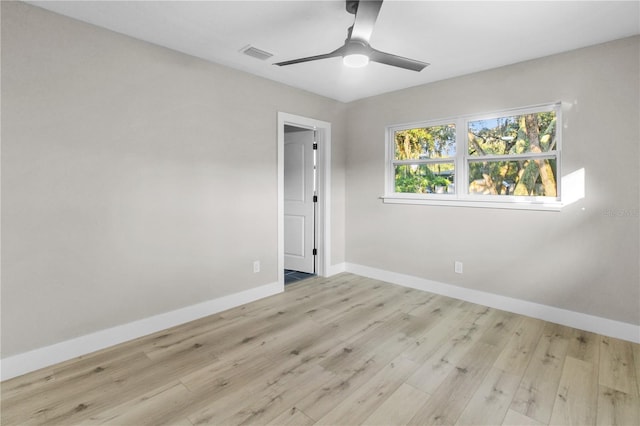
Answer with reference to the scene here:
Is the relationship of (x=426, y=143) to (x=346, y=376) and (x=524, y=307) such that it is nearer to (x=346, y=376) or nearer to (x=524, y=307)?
(x=524, y=307)

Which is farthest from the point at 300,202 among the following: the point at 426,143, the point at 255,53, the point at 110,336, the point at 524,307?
the point at 524,307

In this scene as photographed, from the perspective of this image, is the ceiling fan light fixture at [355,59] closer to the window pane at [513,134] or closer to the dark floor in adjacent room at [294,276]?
the window pane at [513,134]

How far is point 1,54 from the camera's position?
2.13 m

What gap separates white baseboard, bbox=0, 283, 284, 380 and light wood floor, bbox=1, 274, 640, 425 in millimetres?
A: 72

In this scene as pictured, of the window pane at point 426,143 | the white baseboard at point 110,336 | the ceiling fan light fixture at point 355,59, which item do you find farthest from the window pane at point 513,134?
the white baseboard at point 110,336

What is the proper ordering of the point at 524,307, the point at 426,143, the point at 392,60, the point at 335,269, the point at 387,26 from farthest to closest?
the point at 335,269, the point at 426,143, the point at 524,307, the point at 387,26, the point at 392,60

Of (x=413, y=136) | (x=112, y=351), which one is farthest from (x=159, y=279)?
(x=413, y=136)

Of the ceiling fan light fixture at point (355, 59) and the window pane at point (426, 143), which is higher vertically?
the ceiling fan light fixture at point (355, 59)

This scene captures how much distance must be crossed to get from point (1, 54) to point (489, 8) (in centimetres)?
326

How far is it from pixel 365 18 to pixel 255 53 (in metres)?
1.42

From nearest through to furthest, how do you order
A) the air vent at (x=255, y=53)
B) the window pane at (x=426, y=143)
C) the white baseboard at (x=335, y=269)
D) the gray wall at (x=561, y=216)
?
the gray wall at (x=561, y=216) → the air vent at (x=255, y=53) → the window pane at (x=426, y=143) → the white baseboard at (x=335, y=269)

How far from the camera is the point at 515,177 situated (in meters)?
3.39

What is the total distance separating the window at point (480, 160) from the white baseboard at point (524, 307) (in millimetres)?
972

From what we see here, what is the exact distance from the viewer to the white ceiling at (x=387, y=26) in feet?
7.40
